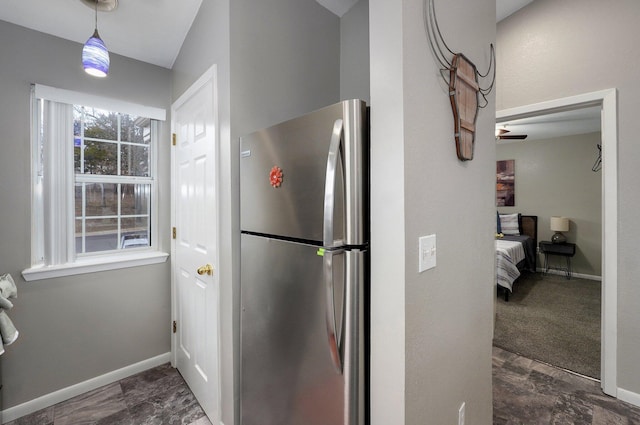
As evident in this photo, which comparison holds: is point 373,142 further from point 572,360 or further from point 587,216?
point 587,216

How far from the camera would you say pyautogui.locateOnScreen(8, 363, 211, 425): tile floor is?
1.82 m

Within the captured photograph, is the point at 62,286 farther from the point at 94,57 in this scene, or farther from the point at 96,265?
the point at 94,57

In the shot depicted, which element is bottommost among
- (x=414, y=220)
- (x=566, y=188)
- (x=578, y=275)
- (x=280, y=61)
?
(x=578, y=275)

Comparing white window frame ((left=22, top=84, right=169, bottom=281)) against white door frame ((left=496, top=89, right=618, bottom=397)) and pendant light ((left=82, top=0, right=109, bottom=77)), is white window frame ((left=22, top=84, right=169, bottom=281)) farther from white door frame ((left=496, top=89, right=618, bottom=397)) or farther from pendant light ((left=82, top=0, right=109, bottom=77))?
white door frame ((left=496, top=89, right=618, bottom=397))

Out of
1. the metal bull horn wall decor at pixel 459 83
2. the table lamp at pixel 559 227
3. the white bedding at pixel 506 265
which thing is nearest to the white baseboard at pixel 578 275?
the table lamp at pixel 559 227

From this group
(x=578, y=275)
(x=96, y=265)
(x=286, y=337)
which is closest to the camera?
(x=286, y=337)

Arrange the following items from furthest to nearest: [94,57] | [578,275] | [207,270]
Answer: [578,275] → [207,270] → [94,57]

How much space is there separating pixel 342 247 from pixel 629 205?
2.33m

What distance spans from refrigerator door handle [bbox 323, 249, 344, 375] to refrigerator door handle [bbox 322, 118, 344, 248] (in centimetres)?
6

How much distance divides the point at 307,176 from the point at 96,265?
1965 millimetres

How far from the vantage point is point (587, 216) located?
5.02 metres

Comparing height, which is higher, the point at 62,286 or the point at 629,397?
the point at 62,286

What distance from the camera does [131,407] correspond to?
1.93m

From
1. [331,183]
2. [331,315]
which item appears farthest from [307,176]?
[331,315]
